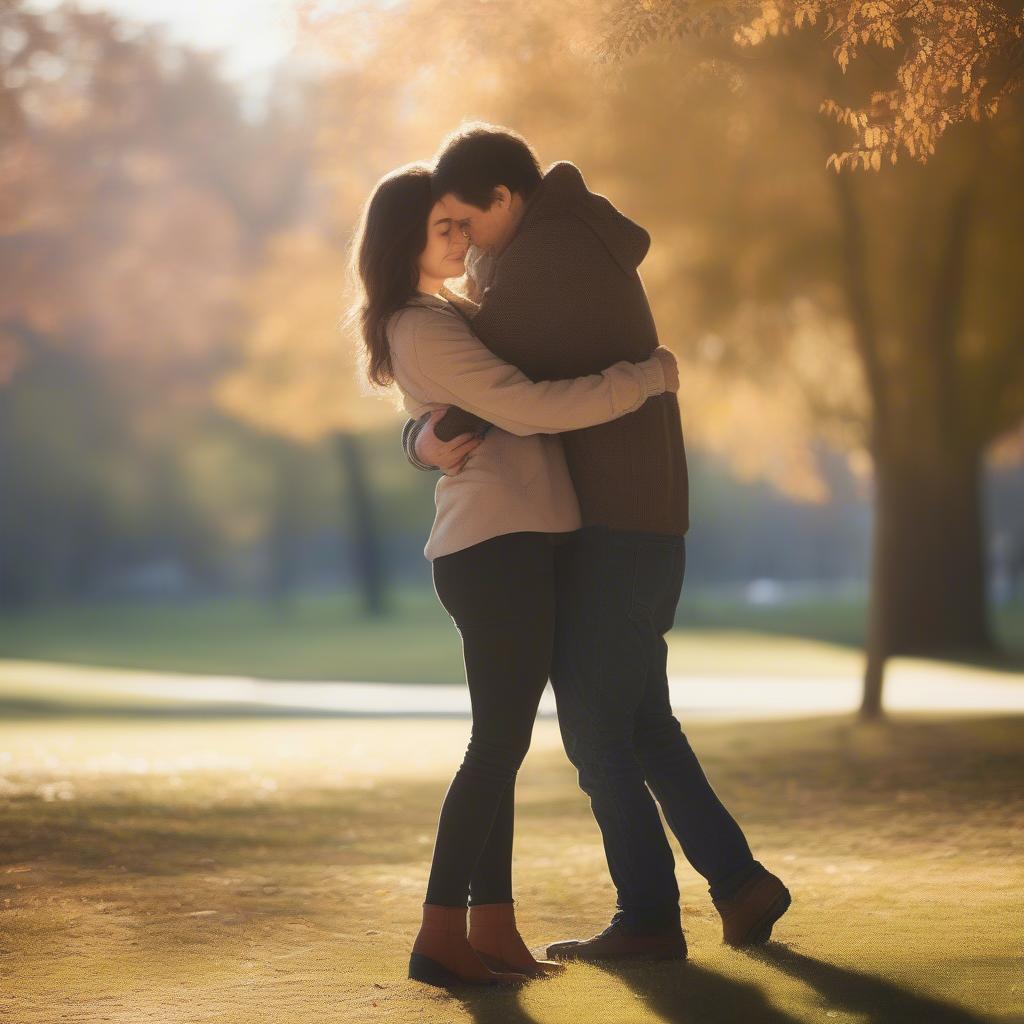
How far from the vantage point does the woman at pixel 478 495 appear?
4238 millimetres

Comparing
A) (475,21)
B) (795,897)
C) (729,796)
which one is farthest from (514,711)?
(475,21)

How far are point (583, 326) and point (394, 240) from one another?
22.0 inches

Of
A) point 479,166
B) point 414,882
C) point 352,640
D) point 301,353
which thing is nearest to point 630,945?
point 414,882

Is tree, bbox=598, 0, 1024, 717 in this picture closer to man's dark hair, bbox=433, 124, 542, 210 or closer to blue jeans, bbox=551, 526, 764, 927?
man's dark hair, bbox=433, 124, 542, 210

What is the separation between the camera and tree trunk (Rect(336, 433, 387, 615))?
1341 inches

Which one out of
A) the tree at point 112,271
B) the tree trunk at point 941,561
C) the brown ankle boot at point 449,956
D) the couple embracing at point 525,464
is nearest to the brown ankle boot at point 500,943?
the couple embracing at point 525,464

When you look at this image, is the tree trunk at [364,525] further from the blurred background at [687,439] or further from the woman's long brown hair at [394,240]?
the woman's long brown hair at [394,240]

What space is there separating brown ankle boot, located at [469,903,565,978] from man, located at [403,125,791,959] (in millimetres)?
226

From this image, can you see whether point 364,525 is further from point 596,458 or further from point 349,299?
point 596,458

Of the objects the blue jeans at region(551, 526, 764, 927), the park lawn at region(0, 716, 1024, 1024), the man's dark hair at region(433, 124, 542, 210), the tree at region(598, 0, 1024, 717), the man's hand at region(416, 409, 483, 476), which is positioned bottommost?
the park lawn at region(0, 716, 1024, 1024)

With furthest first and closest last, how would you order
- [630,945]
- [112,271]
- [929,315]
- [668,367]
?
[112,271], [929,315], [630,945], [668,367]

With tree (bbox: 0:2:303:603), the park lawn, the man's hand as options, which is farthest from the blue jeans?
tree (bbox: 0:2:303:603)

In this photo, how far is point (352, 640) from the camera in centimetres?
2591

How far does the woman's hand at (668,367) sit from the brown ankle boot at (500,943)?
5.01 ft
